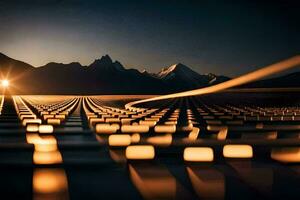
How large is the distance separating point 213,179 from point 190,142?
41.5 feet

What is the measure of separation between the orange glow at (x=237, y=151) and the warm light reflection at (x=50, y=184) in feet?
15.0

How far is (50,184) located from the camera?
43.9 feet

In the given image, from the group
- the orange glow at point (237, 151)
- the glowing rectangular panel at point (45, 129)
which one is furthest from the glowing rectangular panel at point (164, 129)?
the orange glow at point (237, 151)

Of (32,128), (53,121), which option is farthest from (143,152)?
(53,121)

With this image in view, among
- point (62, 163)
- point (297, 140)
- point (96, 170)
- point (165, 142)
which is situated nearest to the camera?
point (96, 170)

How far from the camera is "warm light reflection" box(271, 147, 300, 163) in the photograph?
1928cm

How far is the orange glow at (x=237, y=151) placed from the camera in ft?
58.6

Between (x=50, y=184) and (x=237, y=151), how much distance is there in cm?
659

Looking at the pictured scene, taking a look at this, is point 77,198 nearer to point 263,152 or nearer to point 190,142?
point 263,152

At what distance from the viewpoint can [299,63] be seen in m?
14.8

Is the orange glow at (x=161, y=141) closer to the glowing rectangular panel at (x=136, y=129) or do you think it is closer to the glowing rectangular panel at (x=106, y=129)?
the glowing rectangular panel at (x=136, y=129)

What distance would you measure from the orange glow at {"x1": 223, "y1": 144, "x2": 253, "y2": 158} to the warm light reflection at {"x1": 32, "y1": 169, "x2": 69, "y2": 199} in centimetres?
456

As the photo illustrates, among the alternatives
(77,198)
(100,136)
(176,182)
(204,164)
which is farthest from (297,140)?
(77,198)

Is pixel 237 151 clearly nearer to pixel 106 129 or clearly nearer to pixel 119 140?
pixel 119 140
